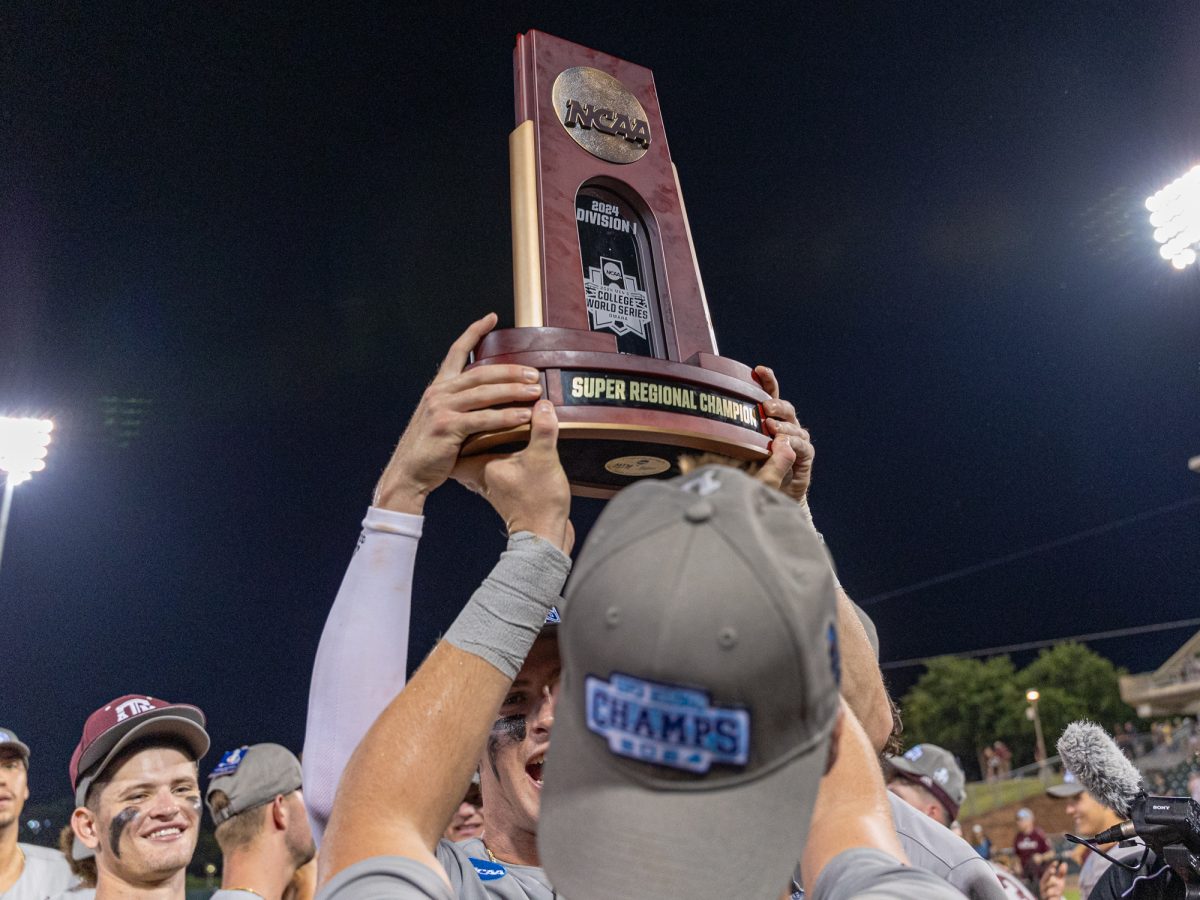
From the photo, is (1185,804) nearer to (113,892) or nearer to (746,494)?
(746,494)

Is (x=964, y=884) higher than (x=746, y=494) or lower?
lower

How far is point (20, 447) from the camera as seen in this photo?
10320mm

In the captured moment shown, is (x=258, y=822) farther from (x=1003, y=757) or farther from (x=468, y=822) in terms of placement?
(x=1003, y=757)

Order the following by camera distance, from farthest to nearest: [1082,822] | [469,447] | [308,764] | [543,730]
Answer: [1082,822], [543,730], [469,447], [308,764]

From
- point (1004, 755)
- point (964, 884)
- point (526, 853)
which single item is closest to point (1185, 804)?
point (964, 884)

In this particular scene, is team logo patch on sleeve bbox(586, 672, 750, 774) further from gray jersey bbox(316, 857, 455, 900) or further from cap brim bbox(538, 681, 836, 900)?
gray jersey bbox(316, 857, 455, 900)

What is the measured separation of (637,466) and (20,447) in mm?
10810

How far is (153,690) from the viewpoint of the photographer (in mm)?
18141

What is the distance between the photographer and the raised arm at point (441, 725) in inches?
36.5

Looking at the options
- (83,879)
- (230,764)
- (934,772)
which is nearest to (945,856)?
(230,764)

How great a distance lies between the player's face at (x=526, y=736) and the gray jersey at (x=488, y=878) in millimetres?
103

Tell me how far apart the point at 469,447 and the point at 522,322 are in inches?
20.9

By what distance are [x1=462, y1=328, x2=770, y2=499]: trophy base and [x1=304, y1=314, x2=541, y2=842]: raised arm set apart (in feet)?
0.34

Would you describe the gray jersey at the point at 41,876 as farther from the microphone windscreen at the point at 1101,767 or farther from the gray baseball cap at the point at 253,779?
the microphone windscreen at the point at 1101,767
